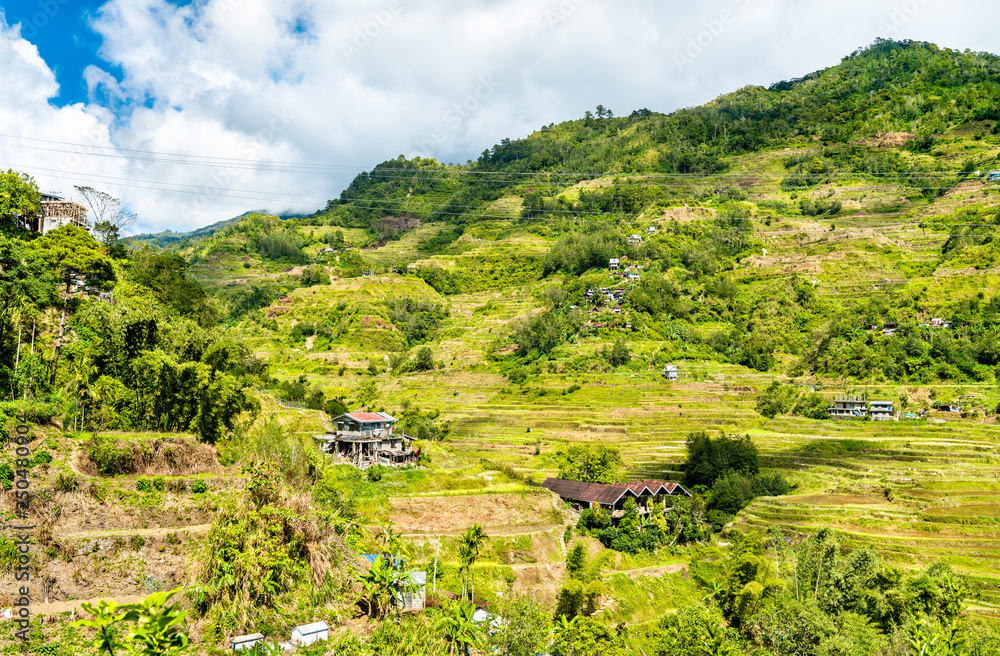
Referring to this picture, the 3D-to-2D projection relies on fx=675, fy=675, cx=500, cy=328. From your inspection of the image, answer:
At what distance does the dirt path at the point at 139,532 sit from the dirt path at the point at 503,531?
10786 mm

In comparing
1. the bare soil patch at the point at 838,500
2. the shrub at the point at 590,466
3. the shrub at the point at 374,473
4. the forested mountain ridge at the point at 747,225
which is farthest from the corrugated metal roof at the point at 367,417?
the forested mountain ridge at the point at 747,225

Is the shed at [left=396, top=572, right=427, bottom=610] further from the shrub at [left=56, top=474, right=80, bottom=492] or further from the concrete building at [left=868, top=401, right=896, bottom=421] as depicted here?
the concrete building at [left=868, top=401, right=896, bottom=421]

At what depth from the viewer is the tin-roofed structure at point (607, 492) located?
39719 mm

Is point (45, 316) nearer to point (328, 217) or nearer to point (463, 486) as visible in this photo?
point (463, 486)

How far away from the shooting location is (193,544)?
22672mm

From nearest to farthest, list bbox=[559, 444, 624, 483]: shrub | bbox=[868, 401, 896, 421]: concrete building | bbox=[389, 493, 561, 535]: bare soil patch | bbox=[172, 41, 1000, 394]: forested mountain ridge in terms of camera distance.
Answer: bbox=[389, 493, 561, 535]: bare soil patch → bbox=[559, 444, 624, 483]: shrub → bbox=[868, 401, 896, 421]: concrete building → bbox=[172, 41, 1000, 394]: forested mountain ridge

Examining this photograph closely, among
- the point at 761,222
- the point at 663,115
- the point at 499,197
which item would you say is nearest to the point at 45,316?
the point at 761,222

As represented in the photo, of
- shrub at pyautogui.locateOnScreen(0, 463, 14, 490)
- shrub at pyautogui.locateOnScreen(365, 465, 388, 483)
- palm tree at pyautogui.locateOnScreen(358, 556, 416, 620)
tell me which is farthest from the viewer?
shrub at pyautogui.locateOnScreen(365, 465, 388, 483)

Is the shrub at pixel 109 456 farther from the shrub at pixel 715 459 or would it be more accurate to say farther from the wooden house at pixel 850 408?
the wooden house at pixel 850 408

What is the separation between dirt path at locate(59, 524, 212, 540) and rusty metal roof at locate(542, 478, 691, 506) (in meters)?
22.9

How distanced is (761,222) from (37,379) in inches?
4347

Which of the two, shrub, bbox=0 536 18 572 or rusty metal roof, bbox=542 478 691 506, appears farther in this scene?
rusty metal roof, bbox=542 478 691 506

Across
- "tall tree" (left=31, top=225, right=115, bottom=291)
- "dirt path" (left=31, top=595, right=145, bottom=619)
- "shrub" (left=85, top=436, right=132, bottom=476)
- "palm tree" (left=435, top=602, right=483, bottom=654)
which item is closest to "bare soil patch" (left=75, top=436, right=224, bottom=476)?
"shrub" (left=85, top=436, right=132, bottom=476)

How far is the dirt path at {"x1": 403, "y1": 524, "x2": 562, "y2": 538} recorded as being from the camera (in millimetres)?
32750
